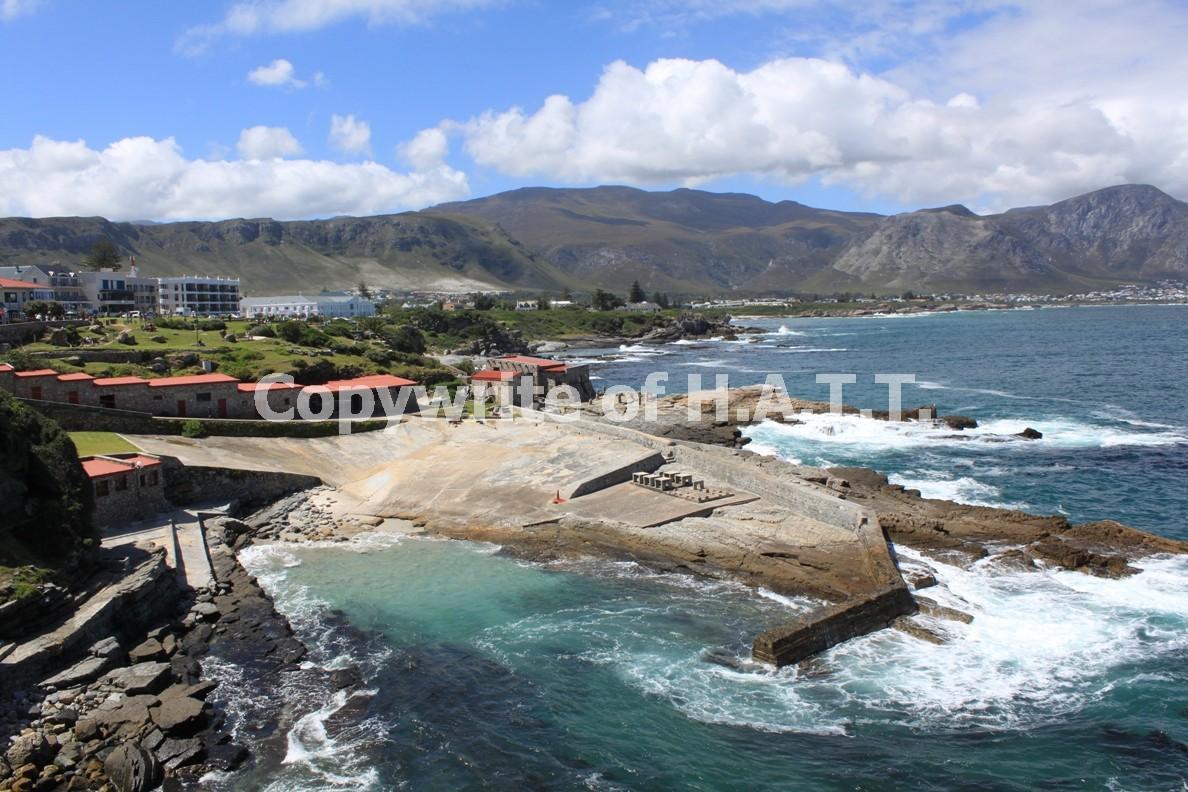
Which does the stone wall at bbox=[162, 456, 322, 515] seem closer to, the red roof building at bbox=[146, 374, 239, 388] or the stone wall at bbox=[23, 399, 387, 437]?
the stone wall at bbox=[23, 399, 387, 437]

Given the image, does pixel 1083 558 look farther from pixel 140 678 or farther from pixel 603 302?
pixel 603 302

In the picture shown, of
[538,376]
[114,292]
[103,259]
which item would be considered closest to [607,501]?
[538,376]

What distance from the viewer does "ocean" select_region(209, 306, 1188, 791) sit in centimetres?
1683

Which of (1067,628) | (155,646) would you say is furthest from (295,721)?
(1067,628)

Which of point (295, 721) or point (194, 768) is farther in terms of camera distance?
point (295, 721)

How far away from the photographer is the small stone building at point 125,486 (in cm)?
2862

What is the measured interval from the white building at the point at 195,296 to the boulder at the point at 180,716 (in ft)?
231

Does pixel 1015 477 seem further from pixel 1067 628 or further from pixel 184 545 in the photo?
pixel 184 545

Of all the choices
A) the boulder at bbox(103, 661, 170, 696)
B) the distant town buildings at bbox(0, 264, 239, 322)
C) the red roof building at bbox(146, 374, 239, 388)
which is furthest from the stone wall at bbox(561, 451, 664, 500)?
the distant town buildings at bbox(0, 264, 239, 322)

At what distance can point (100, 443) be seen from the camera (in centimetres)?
3416

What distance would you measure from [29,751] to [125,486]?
14.7 metres

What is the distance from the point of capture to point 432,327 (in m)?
116

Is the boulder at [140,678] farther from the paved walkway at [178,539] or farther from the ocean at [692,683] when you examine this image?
the paved walkway at [178,539]

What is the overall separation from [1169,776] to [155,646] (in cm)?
2283
